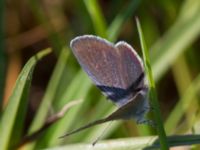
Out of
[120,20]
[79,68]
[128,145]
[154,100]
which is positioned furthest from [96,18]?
[154,100]

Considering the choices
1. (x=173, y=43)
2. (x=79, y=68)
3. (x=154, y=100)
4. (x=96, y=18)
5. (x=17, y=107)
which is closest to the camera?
(x=154, y=100)

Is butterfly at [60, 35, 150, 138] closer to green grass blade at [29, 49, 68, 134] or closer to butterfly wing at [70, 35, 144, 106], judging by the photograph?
butterfly wing at [70, 35, 144, 106]

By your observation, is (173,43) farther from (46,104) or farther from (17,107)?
(17,107)

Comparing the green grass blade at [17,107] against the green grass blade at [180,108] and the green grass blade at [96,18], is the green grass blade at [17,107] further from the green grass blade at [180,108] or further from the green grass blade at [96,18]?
the green grass blade at [180,108]

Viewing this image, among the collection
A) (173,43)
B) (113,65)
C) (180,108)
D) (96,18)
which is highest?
(113,65)

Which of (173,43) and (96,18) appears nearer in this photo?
(96,18)

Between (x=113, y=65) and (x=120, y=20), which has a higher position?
(x=113, y=65)

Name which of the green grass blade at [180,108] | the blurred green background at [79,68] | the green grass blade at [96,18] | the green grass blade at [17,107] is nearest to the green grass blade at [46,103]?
the blurred green background at [79,68]

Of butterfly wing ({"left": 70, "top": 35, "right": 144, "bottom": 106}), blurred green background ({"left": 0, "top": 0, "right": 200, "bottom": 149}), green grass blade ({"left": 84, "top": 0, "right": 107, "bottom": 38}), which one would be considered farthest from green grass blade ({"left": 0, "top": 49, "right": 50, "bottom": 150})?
green grass blade ({"left": 84, "top": 0, "right": 107, "bottom": 38})

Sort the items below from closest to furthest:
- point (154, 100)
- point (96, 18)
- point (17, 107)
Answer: point (154, 100) → point (17, 107) → point (96, 18)
